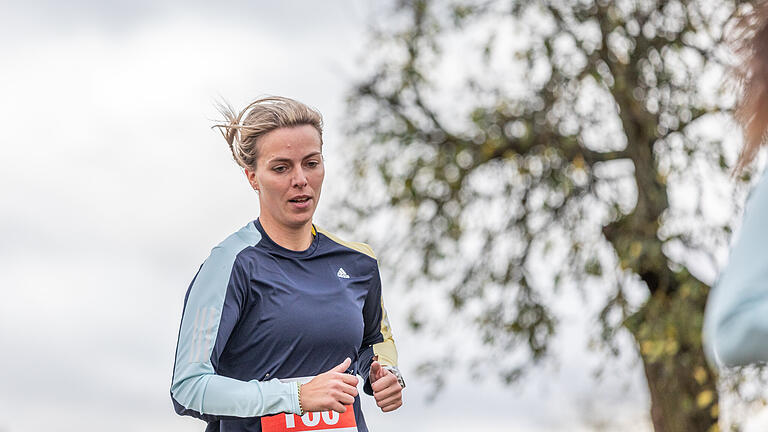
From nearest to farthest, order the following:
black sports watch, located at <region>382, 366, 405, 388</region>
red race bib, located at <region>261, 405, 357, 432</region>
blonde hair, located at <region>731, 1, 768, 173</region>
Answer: blonde hair, located at <region>731, 1, 768, 173</region>
red race bib, located at <region>261, 405, 357, 432</region>
black sports watch, located at <region>382, 366, 405, 388</region>

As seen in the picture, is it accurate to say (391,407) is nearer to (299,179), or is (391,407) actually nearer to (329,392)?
(329,392)

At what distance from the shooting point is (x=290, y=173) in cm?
289

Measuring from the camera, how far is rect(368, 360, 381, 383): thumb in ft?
9.72

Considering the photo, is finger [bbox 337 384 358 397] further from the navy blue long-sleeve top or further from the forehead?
the forehead

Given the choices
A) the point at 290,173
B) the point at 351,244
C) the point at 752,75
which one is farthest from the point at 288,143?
the point at 752,75

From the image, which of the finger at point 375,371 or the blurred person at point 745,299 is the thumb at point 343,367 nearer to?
the finger at point 375,371

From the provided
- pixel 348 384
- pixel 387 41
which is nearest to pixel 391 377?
pixel 348 384

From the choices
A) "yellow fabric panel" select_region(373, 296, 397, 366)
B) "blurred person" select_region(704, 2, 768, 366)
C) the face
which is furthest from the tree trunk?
"blurred person" select_region(704, 2, 768, 366)

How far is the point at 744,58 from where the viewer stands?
1466 mm

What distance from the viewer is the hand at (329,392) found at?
264cm

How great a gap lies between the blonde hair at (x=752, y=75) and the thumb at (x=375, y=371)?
5.31 ft

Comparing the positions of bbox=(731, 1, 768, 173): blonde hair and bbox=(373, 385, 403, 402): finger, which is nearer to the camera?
bbox=(731, 1, 768, 173): blonde hair

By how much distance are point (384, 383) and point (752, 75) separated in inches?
66.6

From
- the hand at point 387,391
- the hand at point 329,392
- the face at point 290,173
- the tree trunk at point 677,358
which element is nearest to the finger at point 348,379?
the hand at point 329,392
